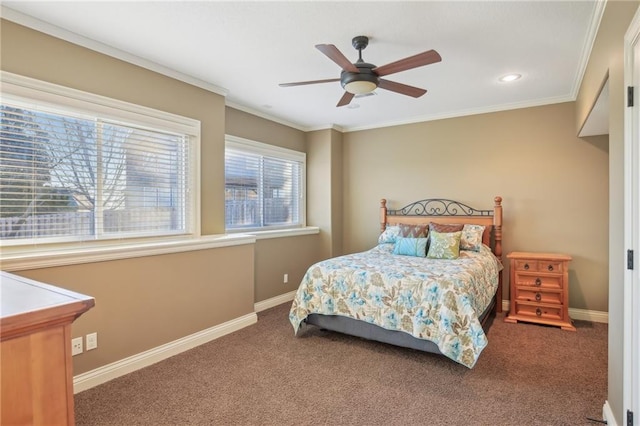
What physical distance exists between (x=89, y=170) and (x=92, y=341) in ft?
4.32

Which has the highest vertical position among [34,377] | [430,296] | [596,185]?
[596,185]

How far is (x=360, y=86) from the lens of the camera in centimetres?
259

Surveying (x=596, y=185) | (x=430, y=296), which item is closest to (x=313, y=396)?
(x=430, y=296)

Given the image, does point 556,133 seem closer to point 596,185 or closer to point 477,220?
point 596,185

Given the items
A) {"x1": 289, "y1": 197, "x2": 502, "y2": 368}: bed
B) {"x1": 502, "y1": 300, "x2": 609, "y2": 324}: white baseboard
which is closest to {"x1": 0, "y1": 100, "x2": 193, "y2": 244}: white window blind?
{"x1": 289, "y1": 197, "x2": 502, "y2": 368}: bed

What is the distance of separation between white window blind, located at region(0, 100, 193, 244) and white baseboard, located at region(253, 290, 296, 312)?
1465 millimetres

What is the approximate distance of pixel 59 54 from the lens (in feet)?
8.28

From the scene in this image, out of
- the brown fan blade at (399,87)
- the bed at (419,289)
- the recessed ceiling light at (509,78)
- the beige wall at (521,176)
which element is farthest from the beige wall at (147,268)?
the recessed ceiling light at (509,78)

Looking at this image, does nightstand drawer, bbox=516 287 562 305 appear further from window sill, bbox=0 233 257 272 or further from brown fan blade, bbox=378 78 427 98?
window sill, bbox=0 233 257 272

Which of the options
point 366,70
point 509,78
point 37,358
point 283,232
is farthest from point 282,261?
point 37,358

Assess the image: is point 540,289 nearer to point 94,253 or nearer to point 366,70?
point 366,70

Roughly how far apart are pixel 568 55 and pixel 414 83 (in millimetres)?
1297

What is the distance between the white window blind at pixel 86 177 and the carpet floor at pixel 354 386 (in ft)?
3.99

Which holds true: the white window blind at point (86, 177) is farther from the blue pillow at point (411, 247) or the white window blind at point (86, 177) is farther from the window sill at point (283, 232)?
the blue pillow at point (411, 247)
